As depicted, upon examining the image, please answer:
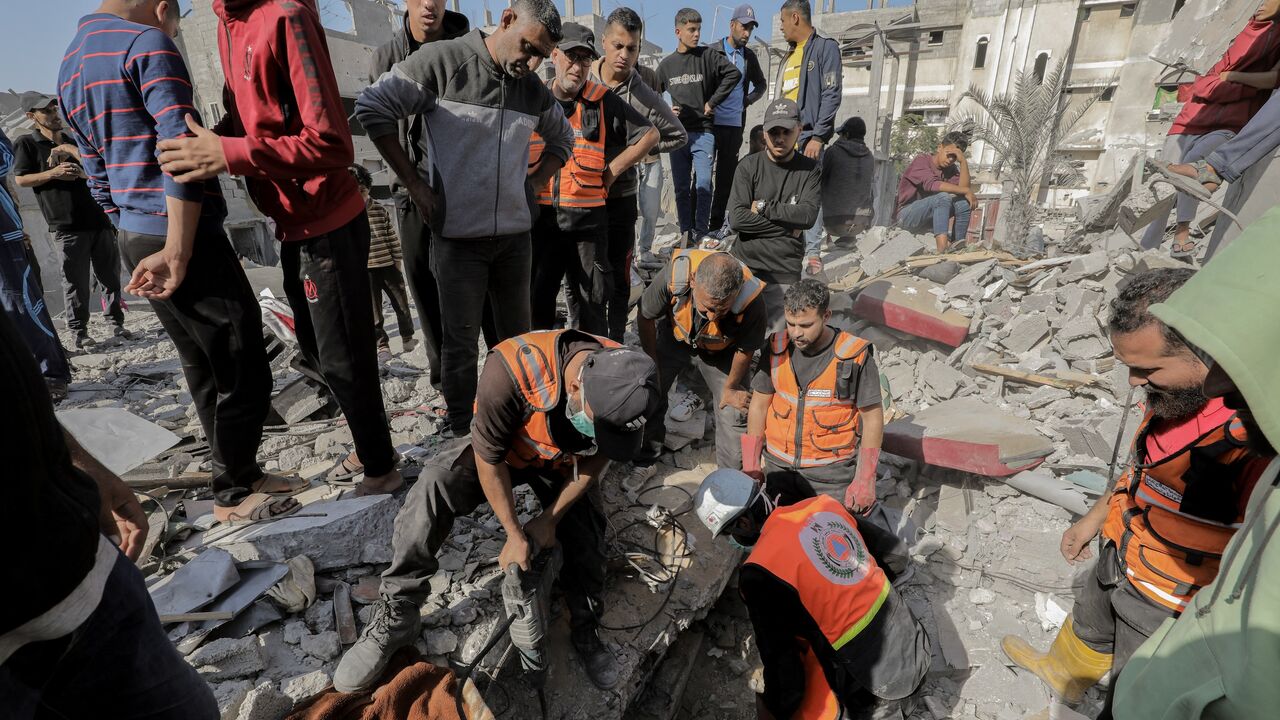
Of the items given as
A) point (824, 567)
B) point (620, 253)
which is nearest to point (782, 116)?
point (620, 253)

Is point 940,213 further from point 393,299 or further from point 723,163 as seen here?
point 393,299

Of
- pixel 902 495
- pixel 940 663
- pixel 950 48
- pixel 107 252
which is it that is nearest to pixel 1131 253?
pixel 902 495

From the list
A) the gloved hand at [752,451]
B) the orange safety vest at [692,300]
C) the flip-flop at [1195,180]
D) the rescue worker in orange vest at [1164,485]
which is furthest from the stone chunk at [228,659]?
the flip-flop at [1195,180]

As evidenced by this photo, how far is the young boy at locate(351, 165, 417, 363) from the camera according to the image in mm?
5367

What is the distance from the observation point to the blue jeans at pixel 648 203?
719 centimetres

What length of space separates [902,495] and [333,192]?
421 centimetres

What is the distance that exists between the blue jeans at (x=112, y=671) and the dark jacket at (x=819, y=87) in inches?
238

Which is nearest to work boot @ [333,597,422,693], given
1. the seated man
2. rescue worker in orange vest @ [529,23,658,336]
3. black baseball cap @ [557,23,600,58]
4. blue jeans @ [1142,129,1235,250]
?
rescue worker in orange vest @ [529,23,658,336]

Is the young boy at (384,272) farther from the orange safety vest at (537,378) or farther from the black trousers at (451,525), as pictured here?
the orange safety vest at (537,378)

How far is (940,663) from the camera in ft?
11.0

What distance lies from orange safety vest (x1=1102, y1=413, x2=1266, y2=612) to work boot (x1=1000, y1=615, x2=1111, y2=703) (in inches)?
26.6

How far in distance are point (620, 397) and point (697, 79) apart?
4.60 meters

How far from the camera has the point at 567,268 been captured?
13.4ft

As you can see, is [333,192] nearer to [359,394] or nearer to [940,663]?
[359,394]
